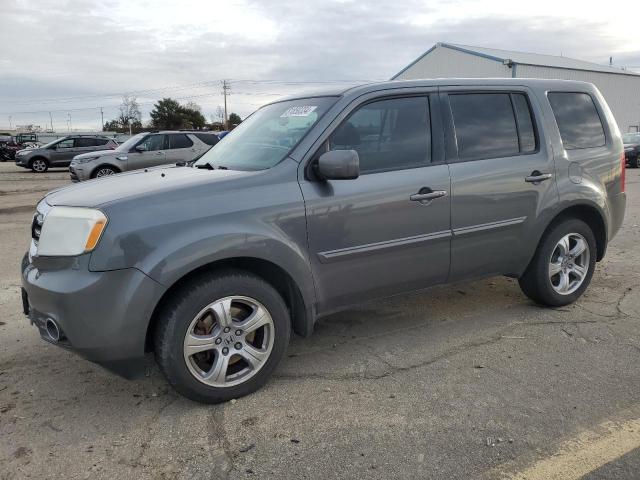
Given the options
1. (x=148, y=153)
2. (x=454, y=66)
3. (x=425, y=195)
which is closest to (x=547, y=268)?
(x=425, y=195)

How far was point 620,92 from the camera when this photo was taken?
1731 inches

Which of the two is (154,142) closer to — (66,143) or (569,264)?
(66,143)

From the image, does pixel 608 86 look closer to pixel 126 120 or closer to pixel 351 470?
pixel 351 470

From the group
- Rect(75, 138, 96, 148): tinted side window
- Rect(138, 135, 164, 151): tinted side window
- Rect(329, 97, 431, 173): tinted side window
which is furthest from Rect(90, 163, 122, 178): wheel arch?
Rect(329, 97, 431, 173): tinted side window

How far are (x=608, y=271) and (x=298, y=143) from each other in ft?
13.6

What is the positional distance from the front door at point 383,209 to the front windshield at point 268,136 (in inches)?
9.7

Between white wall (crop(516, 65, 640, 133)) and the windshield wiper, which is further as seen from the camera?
white wall (crop(516, 65, 640, 133))

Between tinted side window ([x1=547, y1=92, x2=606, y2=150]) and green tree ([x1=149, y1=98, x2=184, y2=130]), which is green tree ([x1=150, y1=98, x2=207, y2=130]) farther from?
tinted side window ([x1=547, y1=92, x2=606, y2=150])

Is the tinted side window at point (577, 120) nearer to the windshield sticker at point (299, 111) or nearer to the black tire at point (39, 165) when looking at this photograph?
the windshield sticker at point (299, 111)

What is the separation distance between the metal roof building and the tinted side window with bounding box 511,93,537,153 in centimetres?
3206

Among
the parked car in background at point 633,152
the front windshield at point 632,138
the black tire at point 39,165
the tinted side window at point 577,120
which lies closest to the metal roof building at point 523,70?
the front windshield at point 632,138

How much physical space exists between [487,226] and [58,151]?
77.0 ft

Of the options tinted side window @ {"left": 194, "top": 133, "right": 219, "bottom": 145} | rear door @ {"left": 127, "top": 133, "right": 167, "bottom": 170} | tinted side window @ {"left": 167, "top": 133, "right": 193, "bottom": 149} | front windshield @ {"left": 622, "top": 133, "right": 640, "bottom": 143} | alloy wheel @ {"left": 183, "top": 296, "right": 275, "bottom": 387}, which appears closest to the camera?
alloy wheel @ {"left": 183, "top": 296, "right": 275, "bottom": 387}

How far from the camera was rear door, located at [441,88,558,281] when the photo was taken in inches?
149
